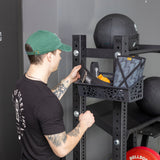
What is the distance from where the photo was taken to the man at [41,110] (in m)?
1.30

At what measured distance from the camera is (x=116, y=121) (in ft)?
5.31

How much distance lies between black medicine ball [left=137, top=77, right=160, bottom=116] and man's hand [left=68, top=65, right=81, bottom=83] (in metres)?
0.48

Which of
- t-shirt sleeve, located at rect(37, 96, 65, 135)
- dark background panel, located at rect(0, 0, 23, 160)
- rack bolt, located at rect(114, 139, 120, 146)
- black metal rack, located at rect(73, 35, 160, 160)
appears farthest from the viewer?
dark background panel, located at rect(0, 0, 23, 160)

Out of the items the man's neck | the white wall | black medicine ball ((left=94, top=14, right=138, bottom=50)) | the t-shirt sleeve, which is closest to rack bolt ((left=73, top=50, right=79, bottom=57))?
black medicine ball ((left=94, top=14, right=138, bottom=50))

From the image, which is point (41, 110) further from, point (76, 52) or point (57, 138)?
point (76, 52)

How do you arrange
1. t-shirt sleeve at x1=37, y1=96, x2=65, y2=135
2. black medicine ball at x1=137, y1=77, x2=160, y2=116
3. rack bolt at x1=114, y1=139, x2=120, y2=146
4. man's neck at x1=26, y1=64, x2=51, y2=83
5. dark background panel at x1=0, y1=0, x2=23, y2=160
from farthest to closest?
dark background panel at x1=0, y1=0, x2=23, y2=160
black medicine ball at x1=137, y1=77, x2=160, y2=116
rack bolt at x1=114, y1=139, x2=120, y2=146
man's neck at x1=26, y1=64, x2=51, y2=83
t-shirt sleeve at x1=37, y1=96, x2=65, y2=135

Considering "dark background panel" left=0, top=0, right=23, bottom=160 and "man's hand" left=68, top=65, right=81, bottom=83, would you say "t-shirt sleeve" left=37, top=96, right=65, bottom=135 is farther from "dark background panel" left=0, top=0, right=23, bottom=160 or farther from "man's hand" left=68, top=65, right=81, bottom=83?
"dark background panel" left=0, top=0, right=23, bottom=160

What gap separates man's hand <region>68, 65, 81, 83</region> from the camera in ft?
5.65

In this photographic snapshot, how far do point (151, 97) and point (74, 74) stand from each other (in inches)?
21.3

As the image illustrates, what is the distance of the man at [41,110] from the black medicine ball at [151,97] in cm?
56

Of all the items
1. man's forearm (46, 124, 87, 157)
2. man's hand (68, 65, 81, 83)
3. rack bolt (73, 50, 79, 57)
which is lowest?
man's forearm (46, 124, 87, 157)

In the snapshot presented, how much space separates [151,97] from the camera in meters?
1.86

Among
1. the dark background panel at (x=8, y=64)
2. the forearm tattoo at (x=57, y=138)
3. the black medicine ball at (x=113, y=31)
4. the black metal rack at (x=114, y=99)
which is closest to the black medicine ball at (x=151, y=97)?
the black metal rack at (x=114, y=99)

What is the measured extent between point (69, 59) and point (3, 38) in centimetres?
49
